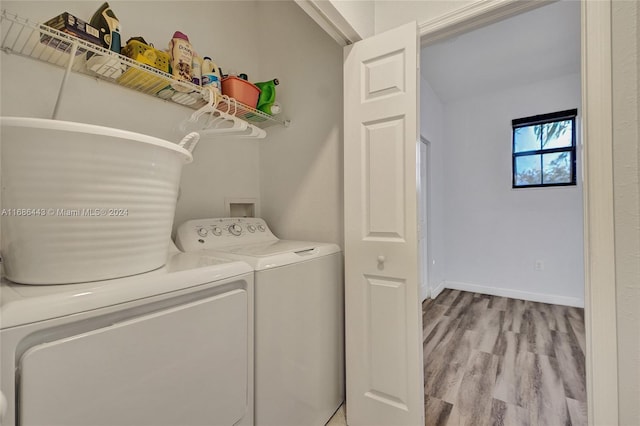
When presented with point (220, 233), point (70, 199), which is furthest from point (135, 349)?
point (220, 233)

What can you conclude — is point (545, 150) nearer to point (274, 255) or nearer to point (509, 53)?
point (509, 53)

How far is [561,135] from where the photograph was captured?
10.8ft

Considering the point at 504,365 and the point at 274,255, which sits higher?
the point at 274,255

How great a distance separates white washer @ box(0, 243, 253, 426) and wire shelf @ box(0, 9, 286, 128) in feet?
2.78

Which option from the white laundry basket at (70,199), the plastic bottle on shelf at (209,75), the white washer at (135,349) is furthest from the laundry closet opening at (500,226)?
the plastic bottle on shelf at (209,75)

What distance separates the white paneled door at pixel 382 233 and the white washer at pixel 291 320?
0.33 ft

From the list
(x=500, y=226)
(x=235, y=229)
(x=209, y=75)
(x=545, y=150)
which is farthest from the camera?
(x=500, y=226)

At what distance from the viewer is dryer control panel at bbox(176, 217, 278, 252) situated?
4.41 ft

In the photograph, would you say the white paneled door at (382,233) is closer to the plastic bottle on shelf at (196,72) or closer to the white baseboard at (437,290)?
the plastic bottle on shelf at (196,72)

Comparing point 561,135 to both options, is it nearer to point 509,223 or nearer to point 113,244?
point 509,223

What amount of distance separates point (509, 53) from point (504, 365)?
2825mm

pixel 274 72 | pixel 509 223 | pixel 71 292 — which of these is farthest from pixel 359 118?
pixel 509 223

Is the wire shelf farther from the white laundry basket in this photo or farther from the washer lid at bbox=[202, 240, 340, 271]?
the washer lid at bbox=[202, 240, 340, 271]

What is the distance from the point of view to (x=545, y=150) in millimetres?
3387
